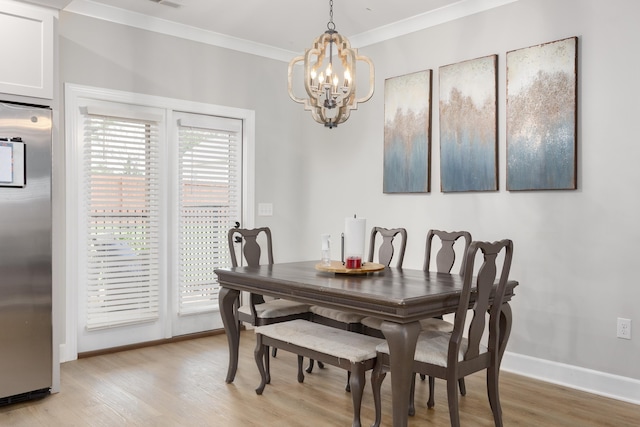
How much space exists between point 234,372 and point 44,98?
2.21 m

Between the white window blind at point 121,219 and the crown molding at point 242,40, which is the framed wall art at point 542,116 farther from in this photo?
the white window blind at point 121,219

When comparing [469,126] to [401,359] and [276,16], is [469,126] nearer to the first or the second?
[276,16]

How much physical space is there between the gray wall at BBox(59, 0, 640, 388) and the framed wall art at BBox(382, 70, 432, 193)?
9 centimetres

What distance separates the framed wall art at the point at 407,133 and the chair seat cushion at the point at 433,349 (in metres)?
1.92

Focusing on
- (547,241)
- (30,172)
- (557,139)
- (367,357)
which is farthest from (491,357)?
(30,172)

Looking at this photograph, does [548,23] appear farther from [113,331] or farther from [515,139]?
[113,331]

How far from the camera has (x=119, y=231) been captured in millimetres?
4422

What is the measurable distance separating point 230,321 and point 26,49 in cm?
219

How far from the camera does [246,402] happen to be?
3268 mm

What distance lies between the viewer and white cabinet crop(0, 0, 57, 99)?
3.21 m

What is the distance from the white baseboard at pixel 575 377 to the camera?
10.9 ft

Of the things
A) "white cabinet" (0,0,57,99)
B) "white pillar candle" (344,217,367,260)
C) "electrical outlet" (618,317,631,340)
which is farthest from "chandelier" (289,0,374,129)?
"electrical outlet" (618,317,631,340)

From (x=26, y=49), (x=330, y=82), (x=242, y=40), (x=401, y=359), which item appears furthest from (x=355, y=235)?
(x=242, y=40)

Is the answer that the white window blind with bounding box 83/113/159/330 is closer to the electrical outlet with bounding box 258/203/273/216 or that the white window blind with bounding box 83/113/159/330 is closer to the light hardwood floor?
the light hardwood floor
